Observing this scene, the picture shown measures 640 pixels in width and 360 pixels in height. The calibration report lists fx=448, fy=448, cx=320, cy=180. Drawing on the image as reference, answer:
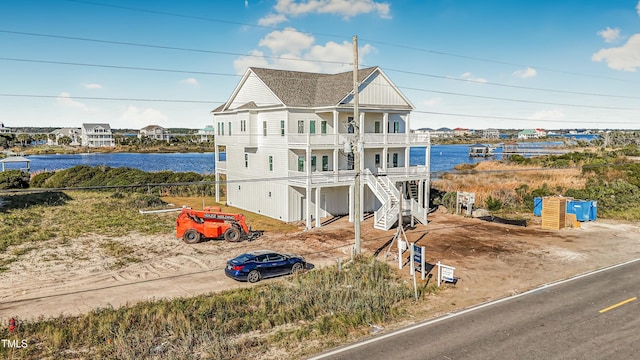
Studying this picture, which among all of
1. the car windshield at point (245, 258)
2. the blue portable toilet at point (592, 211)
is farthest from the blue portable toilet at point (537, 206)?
the car windshield at point (245, 258)

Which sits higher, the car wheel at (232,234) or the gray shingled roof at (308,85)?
the gray shingled roof at (308,85)

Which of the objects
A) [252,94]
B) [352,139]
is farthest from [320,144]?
[252,94]

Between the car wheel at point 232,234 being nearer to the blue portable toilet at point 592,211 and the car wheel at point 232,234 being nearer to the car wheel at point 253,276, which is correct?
the car wheel at point 253,276

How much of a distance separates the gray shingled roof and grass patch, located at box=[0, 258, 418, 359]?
18.7m

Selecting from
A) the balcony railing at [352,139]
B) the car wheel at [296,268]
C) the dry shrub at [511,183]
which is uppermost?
the balcony railing at [352,139]

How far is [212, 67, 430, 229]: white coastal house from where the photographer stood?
33.9 meters

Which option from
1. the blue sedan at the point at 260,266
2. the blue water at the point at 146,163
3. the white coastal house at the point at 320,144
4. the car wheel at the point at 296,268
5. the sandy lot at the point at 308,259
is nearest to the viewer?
the sandy lot at the point at 308,259

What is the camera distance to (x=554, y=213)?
109ft

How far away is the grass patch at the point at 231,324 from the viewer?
43.8 ft

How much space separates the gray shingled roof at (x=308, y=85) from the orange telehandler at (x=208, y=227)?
10760mm

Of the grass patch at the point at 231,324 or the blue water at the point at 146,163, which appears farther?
the blue water at the point at 146,163

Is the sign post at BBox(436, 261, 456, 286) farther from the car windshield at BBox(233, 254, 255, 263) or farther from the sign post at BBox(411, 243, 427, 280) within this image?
the car windshield at BBox(233, 254, 255, 263)

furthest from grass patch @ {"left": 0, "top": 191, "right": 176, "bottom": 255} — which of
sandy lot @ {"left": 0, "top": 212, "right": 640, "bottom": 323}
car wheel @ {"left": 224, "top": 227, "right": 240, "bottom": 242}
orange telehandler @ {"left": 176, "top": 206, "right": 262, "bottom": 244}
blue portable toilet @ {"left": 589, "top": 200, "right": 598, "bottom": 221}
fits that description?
blue portable toilet @ {"left": 589, "top": 200, "right": 598, "bottom": 221}

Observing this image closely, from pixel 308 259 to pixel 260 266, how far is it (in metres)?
4.41
